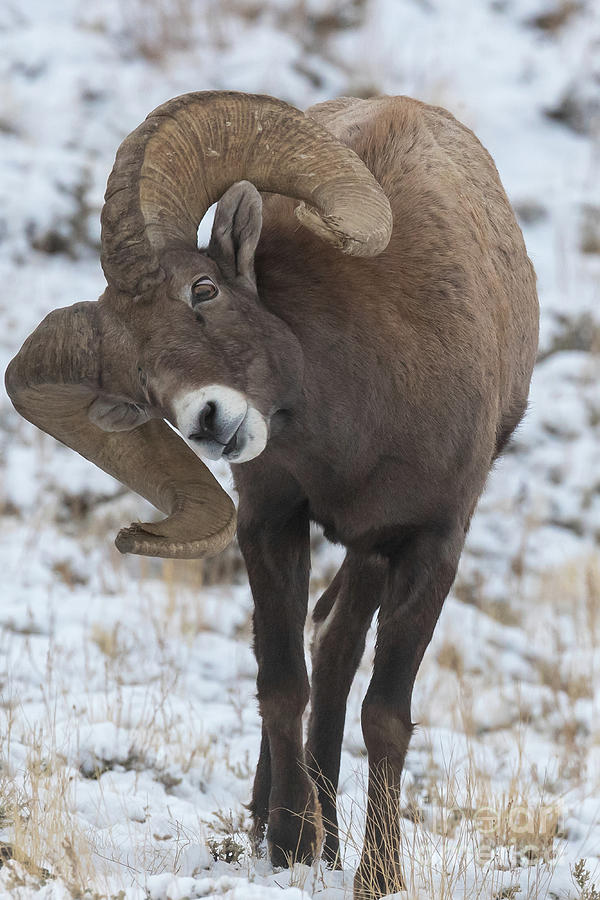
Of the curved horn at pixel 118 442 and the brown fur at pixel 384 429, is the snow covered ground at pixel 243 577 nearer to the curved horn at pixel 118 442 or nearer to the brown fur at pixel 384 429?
the brown fur at pixel 384 429

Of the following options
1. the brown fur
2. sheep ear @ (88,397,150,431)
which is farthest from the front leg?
sheep ear @ (88,397,150,431)

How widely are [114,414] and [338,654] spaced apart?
63.3 inches

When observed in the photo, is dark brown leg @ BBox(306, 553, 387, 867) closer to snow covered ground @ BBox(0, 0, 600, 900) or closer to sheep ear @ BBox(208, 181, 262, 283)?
snow covered ground @ BBox(0, 0, 600, 900)

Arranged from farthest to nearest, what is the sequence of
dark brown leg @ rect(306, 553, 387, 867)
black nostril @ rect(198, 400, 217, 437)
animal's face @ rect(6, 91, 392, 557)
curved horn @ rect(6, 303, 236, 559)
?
1. dark brown leg @ rect(306, 553, 387, 867)
2. curved horn @ rect(6, 303, 236, 559)
3. animal's face @ rect(6, 91, 392, 557)
4. black nostril @ rect(198, 400, 217, 437)

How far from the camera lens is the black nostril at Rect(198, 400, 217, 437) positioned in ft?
11.9

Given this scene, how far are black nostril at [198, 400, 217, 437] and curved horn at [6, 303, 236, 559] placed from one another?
494mm

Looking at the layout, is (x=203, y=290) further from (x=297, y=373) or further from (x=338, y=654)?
(x=338, y=654)

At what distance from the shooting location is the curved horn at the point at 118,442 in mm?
3979

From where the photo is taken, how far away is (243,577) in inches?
366

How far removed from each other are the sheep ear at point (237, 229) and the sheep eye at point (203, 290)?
16cm

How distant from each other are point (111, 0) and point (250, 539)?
11.9m

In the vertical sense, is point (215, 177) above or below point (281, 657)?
above

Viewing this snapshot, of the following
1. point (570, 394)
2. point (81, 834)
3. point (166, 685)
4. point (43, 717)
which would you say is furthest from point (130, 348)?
point (570, 394)

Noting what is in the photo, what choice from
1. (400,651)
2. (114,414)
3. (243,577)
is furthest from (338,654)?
(243,577)
